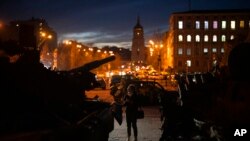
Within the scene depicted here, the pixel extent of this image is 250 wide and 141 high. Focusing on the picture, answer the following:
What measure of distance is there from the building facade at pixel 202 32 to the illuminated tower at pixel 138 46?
64927 millimetres

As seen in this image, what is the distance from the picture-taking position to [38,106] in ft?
19.9

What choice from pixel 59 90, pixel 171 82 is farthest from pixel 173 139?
pixel 171 82

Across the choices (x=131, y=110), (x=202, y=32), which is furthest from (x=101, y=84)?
(x=202, y=32)

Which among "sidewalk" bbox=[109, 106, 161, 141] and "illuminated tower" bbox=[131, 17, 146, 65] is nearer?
"sidewalk" bbox=[109, 106, 161, 141]

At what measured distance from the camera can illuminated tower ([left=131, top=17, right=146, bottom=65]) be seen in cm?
17988

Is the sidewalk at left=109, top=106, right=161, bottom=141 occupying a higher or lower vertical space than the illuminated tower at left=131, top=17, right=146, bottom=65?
lower


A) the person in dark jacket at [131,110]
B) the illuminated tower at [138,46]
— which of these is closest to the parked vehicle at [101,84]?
the person in dark jacket at [131,110]

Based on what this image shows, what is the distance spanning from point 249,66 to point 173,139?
2910 mm

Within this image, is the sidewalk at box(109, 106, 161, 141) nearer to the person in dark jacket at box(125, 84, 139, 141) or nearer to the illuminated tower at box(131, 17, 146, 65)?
the person in dark jacket at box(125, 84, 139, 141)

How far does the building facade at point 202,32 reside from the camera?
11312 cm

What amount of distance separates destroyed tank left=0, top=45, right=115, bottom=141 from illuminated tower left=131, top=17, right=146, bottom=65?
170611mm

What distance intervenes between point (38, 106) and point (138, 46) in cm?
17483

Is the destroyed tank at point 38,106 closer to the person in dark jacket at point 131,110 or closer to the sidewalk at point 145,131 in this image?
the person in dark jacket at point 131,110

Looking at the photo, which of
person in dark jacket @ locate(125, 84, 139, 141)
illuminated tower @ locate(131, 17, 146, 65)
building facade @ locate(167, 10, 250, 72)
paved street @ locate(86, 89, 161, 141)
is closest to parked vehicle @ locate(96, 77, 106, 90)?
person in dark jacket @ locate(125, 84, 139, 141)
